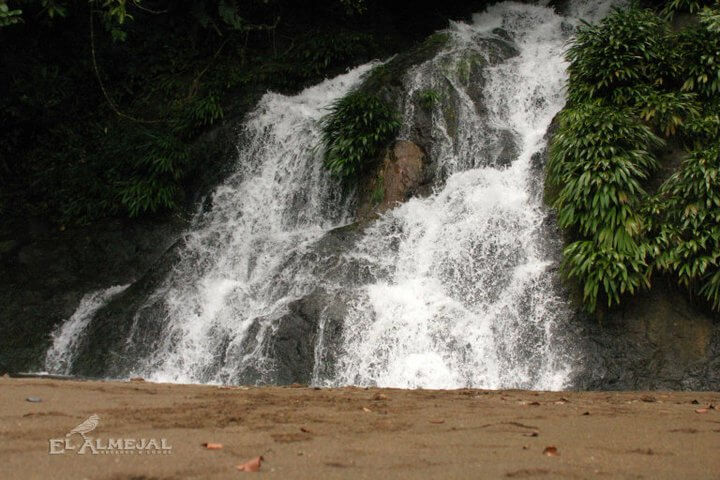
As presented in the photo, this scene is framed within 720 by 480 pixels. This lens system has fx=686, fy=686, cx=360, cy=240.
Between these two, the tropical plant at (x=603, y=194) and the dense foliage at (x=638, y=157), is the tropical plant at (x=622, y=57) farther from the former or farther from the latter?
the tropical plant at (x=603, y=194)

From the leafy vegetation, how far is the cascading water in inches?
15.0

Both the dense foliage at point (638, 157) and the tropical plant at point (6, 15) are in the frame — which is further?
the tropical plant at point (6, 15)

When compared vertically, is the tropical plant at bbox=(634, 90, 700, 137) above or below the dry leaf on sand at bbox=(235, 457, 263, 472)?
above

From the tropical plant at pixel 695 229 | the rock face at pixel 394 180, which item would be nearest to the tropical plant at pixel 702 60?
the tropical plant at pixel 695 229

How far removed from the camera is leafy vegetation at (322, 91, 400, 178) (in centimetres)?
1095

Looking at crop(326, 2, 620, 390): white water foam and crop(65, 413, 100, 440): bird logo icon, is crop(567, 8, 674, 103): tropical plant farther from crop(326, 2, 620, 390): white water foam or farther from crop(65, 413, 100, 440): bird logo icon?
crop(65, 413, 100, 440): bird logo icon

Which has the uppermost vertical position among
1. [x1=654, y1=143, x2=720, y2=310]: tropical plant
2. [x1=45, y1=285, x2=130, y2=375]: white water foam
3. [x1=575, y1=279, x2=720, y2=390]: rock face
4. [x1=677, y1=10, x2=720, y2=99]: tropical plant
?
[x1=677, y1=10, x2=720, y2=99]: tropical plant

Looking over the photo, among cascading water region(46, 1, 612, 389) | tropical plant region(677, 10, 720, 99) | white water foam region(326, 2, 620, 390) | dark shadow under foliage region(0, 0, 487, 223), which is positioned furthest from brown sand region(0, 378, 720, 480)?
dark shadow under foliage region(0, 0, 487, 223)

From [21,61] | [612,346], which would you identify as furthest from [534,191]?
[21,61]

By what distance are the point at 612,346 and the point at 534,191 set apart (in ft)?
8.61

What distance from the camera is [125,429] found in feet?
10.9

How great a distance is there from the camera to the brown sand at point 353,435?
8.64 feet

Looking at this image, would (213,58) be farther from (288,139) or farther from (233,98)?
(288,139)

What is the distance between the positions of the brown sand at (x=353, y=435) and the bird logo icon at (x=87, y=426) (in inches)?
1.6
